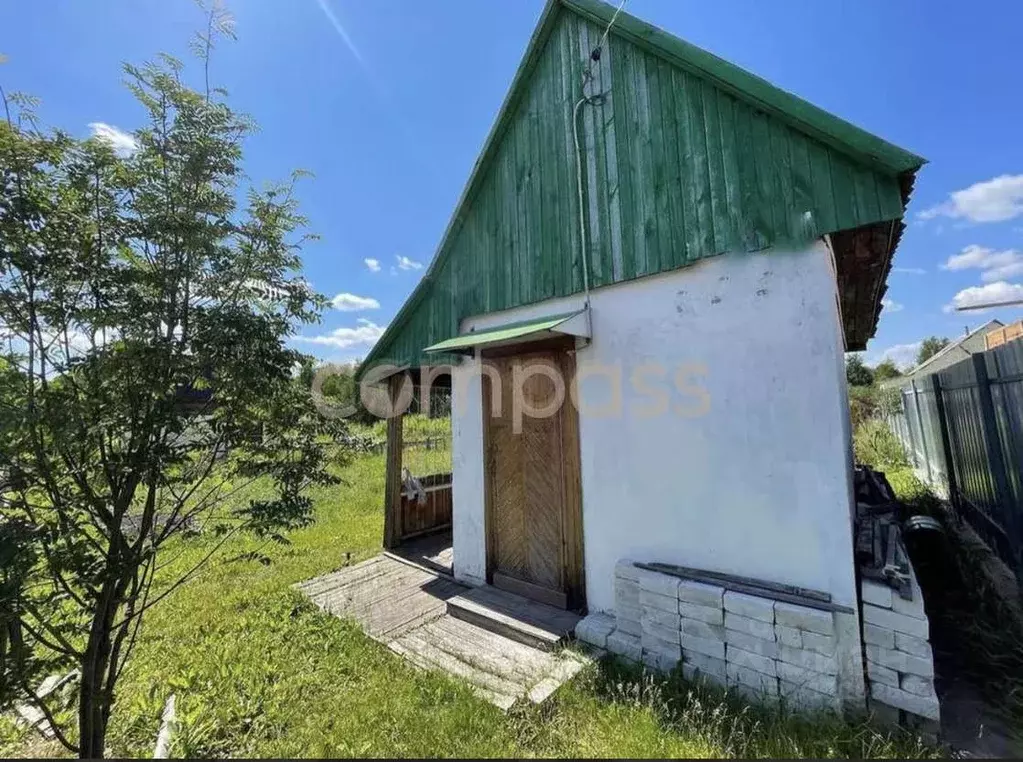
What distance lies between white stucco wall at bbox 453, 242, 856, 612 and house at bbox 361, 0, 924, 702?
0.06ft

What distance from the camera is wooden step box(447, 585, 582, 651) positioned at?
14.8 feet

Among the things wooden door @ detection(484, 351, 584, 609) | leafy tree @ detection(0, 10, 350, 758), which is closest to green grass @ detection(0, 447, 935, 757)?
leafy tree @ detection(0, 10, 350, 758)

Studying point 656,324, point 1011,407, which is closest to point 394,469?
point 656,324

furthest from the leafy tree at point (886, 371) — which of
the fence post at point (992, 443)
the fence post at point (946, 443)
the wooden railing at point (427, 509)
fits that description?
the wooden railing at point (427, 509)

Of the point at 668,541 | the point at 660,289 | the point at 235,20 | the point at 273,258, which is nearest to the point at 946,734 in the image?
the point at 668,541

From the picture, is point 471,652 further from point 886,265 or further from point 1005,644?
point 886,265

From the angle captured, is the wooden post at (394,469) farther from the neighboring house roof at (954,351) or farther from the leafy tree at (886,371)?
the leafy tree at (886,371)

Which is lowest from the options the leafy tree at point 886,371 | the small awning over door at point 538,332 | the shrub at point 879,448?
the shrub at point 879,448

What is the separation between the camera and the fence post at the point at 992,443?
16.4 ft

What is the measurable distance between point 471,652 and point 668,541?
230 centimetres

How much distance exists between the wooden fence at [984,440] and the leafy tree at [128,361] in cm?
708

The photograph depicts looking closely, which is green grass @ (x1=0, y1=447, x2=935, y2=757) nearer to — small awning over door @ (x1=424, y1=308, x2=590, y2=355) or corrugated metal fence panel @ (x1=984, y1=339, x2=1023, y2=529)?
small awning over door @ (x1=424, y1=308, x2=590, y2=355)

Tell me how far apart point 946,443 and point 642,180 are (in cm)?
800

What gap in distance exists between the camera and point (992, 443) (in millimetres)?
5258
